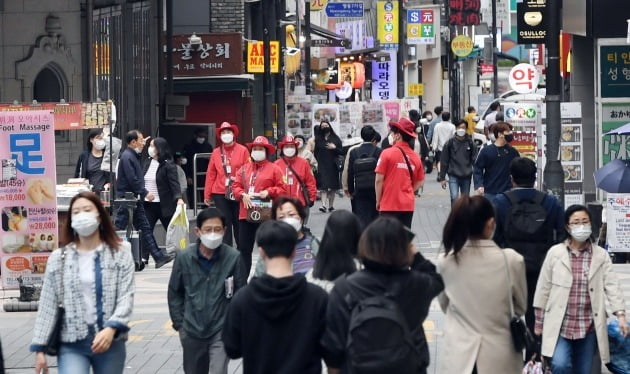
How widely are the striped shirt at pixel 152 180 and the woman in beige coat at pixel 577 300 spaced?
1047 cm

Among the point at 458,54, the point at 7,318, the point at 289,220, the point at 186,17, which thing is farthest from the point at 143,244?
the point at 458,54

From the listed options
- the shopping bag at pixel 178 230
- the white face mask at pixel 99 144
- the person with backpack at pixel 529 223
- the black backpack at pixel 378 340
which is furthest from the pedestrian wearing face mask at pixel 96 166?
the black backpack at pixel 378 340

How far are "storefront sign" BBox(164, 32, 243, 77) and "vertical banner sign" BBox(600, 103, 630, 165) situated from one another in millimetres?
13633

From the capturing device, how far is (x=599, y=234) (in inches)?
742

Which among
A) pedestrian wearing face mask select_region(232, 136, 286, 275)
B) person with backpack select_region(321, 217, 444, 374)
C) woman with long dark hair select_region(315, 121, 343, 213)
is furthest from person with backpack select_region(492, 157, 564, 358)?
woman with long dark hair select_region(315, 121, 343, 213)

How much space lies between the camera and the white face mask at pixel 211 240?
8828 mm

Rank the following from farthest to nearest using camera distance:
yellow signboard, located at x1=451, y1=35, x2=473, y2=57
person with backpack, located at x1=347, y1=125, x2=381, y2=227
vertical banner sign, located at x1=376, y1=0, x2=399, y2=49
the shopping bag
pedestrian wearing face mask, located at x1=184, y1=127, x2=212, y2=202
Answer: yellow signboard, located at x1=451, y1=35, x2=473, y2=57, vertical banner sign, located at x1=376, y1=0, x2=399, y2=49, pedestrian wearing face mask, located at x1=184, y1=127, x2=212, y2=202, person with backpack, located at x1=347, y1=125, x2=381, y2=227, the shopping bag

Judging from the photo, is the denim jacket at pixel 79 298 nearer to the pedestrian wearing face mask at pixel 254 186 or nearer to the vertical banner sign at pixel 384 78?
the pedestrian wearing face mask at pixel 254 186

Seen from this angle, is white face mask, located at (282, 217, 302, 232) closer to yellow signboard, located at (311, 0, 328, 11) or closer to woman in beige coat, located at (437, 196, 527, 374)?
Answer: woman in beige coat, located at (437, 196, 527, 374)

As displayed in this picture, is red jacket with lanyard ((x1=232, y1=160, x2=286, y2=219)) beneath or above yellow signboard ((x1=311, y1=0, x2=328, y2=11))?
beneath

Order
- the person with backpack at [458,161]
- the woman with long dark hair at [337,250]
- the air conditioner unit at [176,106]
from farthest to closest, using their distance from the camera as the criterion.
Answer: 1. the air conditioner unit at [176,106]
2. the person with backpack at [458,161]
3. the woman with long dark hair at [337,250]

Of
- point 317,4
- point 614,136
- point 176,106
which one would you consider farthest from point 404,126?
point 317,4

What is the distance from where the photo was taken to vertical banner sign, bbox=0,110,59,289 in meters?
14.3

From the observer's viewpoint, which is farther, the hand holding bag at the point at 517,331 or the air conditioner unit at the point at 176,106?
the air conditioner unit at the point at 176,106
